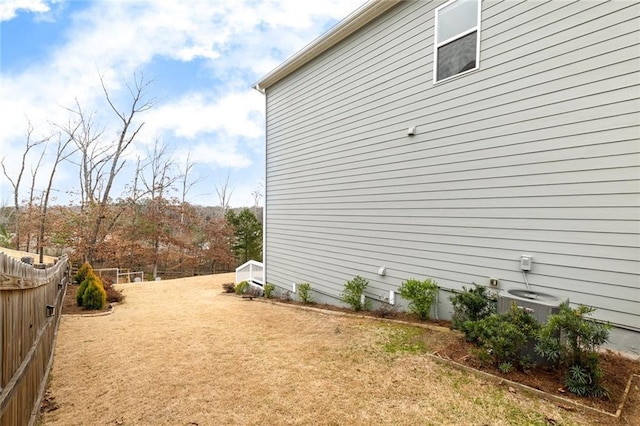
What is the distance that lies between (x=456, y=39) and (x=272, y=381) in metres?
5.69

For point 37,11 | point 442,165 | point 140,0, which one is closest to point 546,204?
point 442,165

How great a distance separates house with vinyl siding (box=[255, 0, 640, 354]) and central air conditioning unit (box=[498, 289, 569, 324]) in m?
0.52

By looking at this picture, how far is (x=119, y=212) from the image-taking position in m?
20.4

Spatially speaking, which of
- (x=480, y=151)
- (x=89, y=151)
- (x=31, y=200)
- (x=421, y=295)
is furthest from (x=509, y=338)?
(x=31, y=200)

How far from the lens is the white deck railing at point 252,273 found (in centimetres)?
1162

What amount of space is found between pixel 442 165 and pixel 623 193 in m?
2.33

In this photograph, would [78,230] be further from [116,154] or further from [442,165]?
[442,165]

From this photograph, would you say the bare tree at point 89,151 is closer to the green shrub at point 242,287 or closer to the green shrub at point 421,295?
the green shrub at point 242,287

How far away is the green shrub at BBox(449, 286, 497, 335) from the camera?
166 inches

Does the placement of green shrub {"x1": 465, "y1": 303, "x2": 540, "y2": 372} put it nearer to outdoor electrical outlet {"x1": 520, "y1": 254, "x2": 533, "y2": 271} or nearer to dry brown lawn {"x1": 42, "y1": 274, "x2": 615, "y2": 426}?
dry brown lawn {"x1": 42, "y1": 274, "x2": 615, "y2": 426}

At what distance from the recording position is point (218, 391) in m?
3.30

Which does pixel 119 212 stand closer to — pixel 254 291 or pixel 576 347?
pixel 254 291

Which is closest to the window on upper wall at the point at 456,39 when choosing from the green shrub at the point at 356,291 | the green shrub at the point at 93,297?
the green shrub at the point at 356,291

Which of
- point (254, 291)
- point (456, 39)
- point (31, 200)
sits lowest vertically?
point (254, 291)
